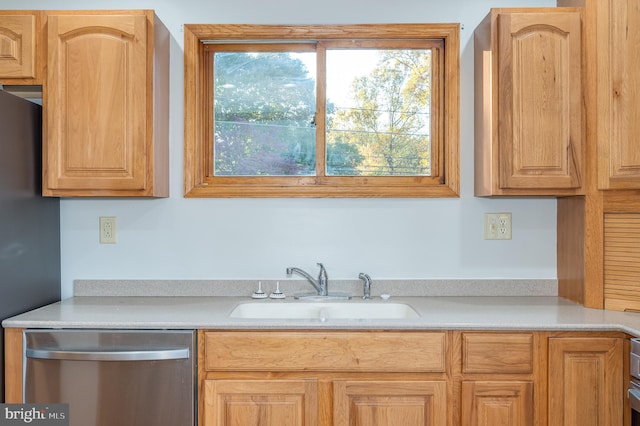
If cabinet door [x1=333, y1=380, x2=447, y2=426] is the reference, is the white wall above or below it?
above

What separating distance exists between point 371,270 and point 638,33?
1409 mm

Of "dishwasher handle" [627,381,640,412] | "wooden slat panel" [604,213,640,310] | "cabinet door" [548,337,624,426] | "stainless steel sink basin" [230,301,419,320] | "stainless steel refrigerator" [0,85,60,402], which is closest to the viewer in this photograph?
Answer: "dishwasher handle" [627,381,640,412]

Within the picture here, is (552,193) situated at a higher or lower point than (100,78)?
lower

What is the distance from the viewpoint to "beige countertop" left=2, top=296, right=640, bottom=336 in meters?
1.69

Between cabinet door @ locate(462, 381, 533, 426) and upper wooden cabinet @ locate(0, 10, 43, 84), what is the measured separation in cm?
205

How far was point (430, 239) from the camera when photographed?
7.41 feet

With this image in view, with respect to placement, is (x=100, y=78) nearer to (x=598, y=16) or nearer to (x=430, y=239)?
(x=430, y=239)

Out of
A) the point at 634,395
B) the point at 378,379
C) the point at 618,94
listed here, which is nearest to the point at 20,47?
the point at 378,379

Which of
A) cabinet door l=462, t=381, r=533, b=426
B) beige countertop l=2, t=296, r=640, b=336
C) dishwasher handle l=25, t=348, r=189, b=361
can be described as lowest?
cabinet door l=462, t=381, r=533, b=426

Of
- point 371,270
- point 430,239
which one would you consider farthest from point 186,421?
point 430,239

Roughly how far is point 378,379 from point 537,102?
1.25m

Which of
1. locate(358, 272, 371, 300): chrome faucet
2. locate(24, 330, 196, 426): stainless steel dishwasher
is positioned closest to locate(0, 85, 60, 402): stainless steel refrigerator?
locate(24, 330, 196, 426): stainless steel dishwasher

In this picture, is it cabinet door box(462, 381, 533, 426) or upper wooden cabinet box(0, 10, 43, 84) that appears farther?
upper wooden cabinet box(0, 10, 43, 84)

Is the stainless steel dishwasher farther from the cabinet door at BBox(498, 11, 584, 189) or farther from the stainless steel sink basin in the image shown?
the cabinet door at BBox(498, 11, 584, 189)
